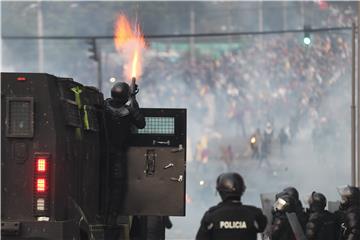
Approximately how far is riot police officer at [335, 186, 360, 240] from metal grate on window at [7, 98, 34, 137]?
375 centimetres

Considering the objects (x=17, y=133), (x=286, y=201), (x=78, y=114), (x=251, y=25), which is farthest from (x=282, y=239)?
(x=251, y=25)

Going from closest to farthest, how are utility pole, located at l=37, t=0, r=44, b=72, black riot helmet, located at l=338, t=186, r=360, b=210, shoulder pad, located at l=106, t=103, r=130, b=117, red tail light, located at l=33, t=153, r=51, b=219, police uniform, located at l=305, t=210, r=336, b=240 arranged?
red tail light, located at l=33, t=153, r=51, b=219
shoulder pad, located at l=106, t=103, r=130, b=117
police uniform, located at l=305, t=210, r=336, b=240
black riot helmet, located at l=338, t=186, r=360, b=210
utility pole, located at l=37, t=0, r=44, b=72

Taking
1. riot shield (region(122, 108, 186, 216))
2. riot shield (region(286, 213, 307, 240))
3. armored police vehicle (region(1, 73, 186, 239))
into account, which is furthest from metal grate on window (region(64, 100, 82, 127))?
riot shield (region(286, 213, 307, 240))

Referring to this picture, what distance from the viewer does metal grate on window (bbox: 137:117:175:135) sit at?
7277mm

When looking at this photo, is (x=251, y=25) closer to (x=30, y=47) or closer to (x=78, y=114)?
(x=30, y=47)

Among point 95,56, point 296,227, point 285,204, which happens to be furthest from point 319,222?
point 95,56

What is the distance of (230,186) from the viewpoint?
499 centimetres

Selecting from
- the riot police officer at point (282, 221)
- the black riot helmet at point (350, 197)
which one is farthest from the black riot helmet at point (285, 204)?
the black riot helmet at point (350, 197)

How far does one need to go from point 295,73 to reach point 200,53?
270 inches

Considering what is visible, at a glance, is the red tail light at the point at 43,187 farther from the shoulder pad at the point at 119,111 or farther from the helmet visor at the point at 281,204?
the helmet visor at the point at 281,204

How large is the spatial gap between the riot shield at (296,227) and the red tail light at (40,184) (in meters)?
2.99

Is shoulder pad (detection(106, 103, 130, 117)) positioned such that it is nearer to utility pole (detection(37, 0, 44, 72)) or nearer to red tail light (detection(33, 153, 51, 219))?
red tail light (detection(33, 153, 51, 219))

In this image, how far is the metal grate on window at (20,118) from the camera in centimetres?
561

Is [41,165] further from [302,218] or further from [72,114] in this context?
[302,218]
